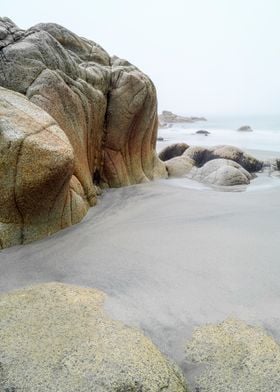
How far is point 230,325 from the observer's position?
2.05 meters

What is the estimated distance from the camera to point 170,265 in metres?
2.82

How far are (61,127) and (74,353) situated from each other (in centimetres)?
305

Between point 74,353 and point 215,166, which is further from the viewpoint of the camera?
point 215,166

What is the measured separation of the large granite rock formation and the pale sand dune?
36cm

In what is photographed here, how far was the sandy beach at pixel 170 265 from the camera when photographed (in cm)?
215

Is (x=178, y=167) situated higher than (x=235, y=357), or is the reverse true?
(x=235, y=357)

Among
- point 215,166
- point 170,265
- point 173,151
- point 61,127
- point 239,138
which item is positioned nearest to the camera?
point 170,265

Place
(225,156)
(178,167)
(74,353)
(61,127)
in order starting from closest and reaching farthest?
(74,353) → (61,127) → (178,167) → (225,156)

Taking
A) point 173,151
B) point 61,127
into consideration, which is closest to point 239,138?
point 173,151

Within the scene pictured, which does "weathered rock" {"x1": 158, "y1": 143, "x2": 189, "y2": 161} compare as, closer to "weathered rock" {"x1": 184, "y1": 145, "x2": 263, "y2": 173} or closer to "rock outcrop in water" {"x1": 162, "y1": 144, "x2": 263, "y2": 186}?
"rock outcrop in water" {"x1": 162, "y1": 144, "x2": 263, "y2": 186}

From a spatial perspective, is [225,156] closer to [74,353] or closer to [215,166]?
[215,166]

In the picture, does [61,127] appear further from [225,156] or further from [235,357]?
[225,156]

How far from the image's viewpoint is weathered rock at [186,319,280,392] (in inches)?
64.7

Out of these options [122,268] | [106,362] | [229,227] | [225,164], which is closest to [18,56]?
[122,268]
